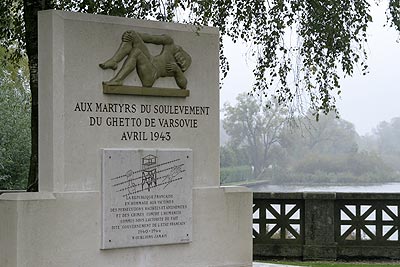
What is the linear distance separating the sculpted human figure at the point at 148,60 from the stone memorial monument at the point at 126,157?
0.04ft

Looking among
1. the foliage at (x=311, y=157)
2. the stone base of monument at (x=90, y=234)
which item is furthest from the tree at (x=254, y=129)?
the stone base of monument at (x=90, y=234)

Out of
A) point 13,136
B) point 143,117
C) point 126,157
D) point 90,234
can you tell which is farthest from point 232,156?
point 90,234

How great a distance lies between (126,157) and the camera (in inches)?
365

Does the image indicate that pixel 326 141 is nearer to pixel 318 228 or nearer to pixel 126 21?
pixel 318 228

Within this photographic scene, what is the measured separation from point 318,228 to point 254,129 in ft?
13.0

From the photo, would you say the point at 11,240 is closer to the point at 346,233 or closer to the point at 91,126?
the point at 91,126

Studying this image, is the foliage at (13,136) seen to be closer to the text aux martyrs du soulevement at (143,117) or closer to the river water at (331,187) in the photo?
the river water at (331,187)

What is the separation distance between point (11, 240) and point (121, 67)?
2.24 metres

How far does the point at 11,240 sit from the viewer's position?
338 inches

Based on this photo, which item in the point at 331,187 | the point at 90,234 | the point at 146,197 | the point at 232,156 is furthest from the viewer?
the point at 232,156

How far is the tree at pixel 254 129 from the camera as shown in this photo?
57.5 ft

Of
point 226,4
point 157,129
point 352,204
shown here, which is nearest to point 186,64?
point 157,129

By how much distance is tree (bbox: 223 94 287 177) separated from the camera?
690 inches

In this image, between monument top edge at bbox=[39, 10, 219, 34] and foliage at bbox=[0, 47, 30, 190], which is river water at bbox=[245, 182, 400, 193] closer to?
monument top edge at bbox=[39, 10, 219, 34]
